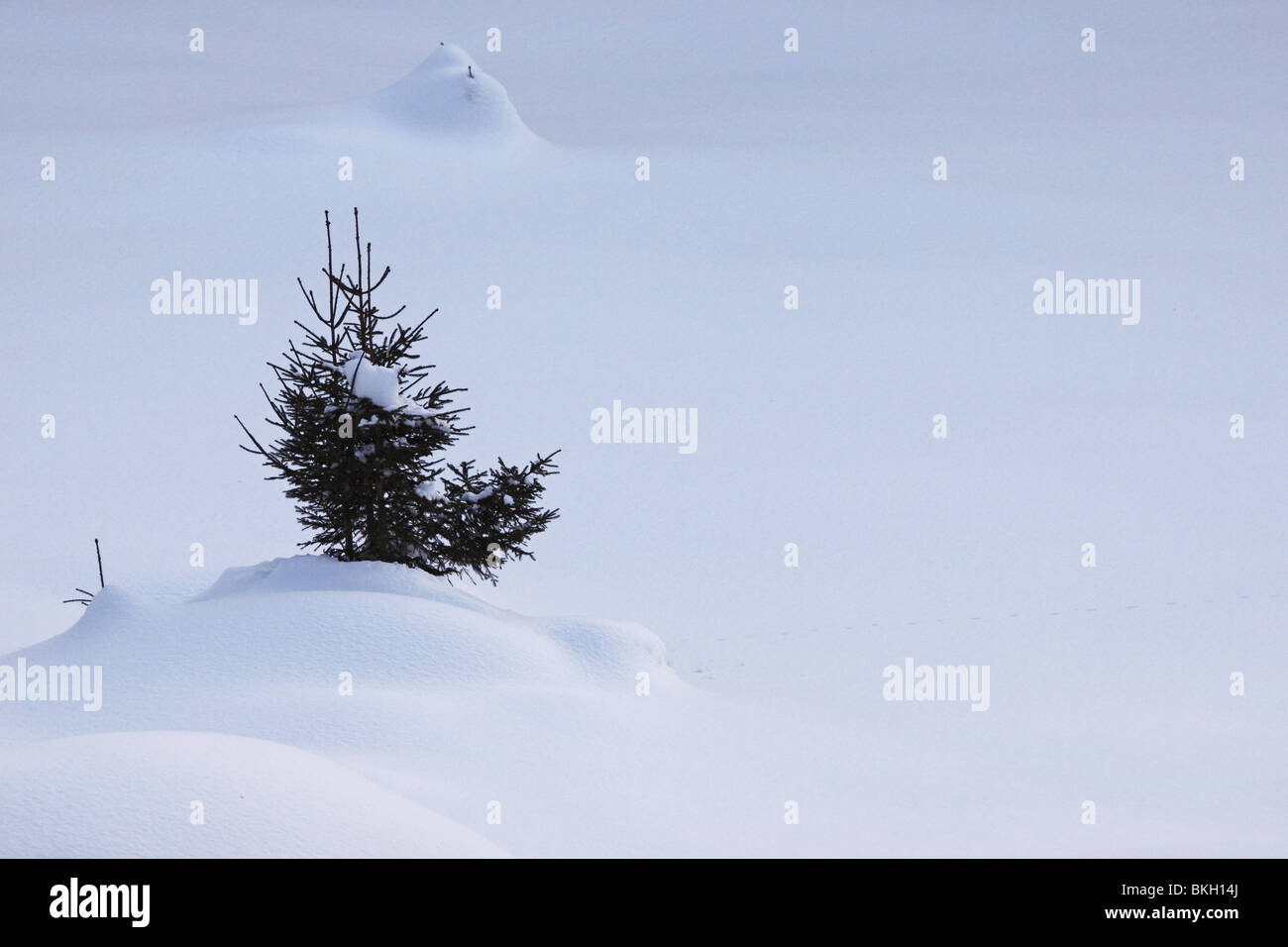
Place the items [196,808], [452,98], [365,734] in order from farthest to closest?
[452,98], [365,734], [196,808]

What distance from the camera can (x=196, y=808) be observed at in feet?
21.0

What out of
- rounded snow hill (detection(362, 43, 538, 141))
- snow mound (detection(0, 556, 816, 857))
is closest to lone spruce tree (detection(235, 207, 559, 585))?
snow mound (detection(0, 556, 816, 857))

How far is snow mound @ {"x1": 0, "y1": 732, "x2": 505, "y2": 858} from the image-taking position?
607 cm

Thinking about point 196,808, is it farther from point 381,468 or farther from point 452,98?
point 452,98

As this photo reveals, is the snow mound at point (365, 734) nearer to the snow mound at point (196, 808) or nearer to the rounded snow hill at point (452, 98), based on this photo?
the snow mound at point (196, 808)

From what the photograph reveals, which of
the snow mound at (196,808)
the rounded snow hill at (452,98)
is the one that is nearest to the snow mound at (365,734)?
the snow mound at (196,808)

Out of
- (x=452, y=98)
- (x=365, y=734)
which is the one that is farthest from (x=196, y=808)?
(x=452, y=98)

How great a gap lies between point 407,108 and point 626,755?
59677mm

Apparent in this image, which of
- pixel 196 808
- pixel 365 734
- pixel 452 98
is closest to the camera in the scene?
pixel 196 808

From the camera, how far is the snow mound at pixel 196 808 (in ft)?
19.9

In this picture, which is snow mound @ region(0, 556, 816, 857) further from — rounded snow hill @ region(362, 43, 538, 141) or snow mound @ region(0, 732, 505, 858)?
rounded snow hill @ region(362, 43, 538, 141)

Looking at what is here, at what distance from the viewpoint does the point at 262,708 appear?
1025 centimetres

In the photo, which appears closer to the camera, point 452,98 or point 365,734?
point 365,734
